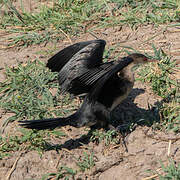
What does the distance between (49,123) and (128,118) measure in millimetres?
1109

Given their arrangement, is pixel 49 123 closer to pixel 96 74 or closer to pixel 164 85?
pixel 96 74

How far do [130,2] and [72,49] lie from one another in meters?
2.08

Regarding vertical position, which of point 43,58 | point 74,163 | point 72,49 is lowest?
point 74,163

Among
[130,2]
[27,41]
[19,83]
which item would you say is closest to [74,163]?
[19,83]

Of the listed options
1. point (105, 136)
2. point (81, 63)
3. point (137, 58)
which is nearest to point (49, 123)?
point (105, 136)

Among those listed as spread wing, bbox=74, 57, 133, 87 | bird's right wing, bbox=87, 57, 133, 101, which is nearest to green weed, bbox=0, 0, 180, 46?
bird's right wing, bbox=87, 57, 133, 101

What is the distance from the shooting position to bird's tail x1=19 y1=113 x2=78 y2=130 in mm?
4365

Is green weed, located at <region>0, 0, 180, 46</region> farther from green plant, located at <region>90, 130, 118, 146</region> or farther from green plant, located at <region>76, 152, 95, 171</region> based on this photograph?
green plant, located at <region>76, 152, 95, 171</region>

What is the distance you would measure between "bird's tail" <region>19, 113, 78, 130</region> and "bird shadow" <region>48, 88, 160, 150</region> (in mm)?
237

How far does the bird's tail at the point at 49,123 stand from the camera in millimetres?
4365

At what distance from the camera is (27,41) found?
6.63 m

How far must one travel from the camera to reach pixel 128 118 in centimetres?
511

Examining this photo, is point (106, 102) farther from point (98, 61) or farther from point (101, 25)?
point (101, 25)

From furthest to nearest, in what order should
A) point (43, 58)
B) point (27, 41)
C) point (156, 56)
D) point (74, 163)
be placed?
1. point (27, 41)
2. point (43, 58)
3. point (156, 56)
4. point (74, 163)
